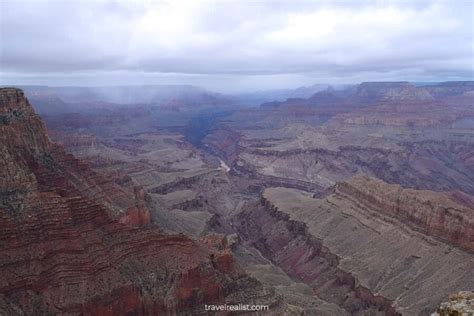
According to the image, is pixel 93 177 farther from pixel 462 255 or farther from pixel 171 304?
pixel 462 255

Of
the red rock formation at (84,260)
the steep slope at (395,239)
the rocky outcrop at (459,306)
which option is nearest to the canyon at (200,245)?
the red rock formation at (84,260)

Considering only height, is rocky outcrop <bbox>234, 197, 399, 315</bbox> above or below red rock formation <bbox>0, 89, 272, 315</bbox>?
below

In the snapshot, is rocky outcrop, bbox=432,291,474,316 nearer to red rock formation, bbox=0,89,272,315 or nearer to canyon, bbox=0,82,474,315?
canyon, bbox=0,82,474,315

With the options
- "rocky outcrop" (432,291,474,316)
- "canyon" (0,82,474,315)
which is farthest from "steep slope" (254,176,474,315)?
"rocky outcrop" (432,291,474,316)

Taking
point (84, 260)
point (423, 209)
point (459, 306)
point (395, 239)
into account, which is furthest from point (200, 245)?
point (459, 306)

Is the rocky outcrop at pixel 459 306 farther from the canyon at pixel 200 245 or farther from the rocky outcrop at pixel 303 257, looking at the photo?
the rocky outcrop at pixel 303 257

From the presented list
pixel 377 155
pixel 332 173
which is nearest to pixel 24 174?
pixel 332 173
